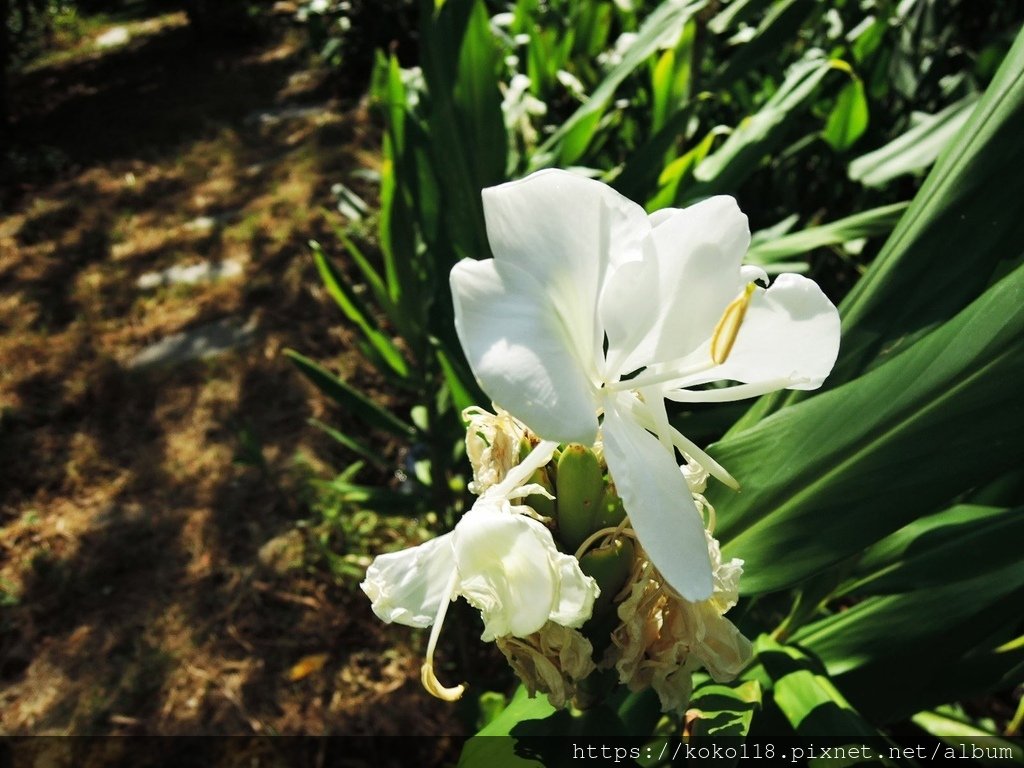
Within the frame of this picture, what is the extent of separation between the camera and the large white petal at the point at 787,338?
46 centimetres

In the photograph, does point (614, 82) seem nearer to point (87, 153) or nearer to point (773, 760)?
point (773, 760)

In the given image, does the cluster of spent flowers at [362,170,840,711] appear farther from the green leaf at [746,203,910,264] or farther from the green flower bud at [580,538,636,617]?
the green leaf at [746,203,910,264]

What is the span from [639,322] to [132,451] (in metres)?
2.09

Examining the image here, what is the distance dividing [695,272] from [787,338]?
82 mm

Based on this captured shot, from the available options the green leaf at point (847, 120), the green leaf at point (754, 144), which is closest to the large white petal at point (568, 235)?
the green leaf at point (754, 144)

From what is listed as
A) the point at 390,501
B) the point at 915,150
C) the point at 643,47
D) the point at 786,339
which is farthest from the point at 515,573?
the point at 915,150

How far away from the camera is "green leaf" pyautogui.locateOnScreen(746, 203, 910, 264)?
102cm

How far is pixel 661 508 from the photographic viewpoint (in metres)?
0.40

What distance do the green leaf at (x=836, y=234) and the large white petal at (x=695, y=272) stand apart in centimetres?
70

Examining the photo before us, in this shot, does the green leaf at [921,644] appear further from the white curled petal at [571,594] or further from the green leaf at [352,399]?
the green leaf at [352,399]

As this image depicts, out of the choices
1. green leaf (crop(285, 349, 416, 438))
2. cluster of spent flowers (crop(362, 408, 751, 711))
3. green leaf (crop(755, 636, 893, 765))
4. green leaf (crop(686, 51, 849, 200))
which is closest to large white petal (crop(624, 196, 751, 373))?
cluster of spent flowers (crop(362, 408, 751, 711))

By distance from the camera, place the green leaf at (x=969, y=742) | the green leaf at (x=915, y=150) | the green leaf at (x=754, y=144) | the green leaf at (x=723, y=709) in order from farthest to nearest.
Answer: the green leaf at (x=915, y=150) < the green leaf at (x=754, y=144) < the green leaf at (x=969, y=742) < the green leaf at (x=723, y=709)

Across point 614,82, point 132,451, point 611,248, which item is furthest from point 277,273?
point 611,248

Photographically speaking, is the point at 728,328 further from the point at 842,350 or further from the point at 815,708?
A: the point at 815,708
